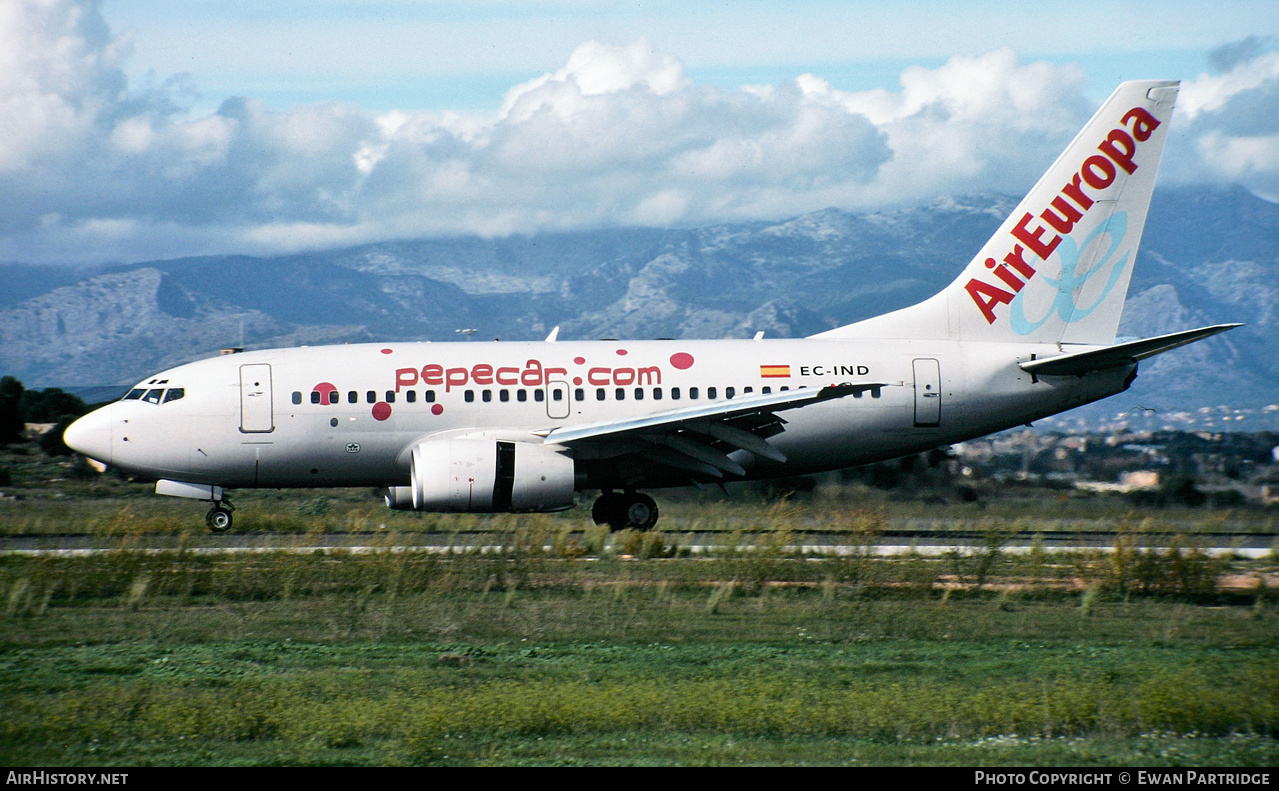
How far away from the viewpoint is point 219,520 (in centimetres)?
2400

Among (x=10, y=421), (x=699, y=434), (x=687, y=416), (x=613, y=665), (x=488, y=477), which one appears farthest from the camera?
(x=10, y=421)

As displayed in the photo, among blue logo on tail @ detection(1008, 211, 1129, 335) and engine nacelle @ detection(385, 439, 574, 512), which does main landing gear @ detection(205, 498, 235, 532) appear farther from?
blue logo on tail @ detection(1008, 211, 1129, 335)

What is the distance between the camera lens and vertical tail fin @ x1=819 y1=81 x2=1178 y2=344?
25016mm

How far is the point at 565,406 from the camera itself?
23.4m

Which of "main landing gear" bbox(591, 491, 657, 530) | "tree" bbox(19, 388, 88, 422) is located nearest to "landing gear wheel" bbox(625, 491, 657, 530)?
"main landing gear" bbox(591, 491, 657, 530)

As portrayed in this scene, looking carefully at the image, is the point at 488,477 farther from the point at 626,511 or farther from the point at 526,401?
the point at 626,511

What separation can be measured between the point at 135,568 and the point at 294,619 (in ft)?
13.8

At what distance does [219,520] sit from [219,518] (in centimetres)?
4

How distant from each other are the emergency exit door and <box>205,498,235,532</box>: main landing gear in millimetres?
13311

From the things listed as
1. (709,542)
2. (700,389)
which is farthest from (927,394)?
(709,542)

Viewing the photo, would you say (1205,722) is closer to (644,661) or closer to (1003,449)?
(644,661)
